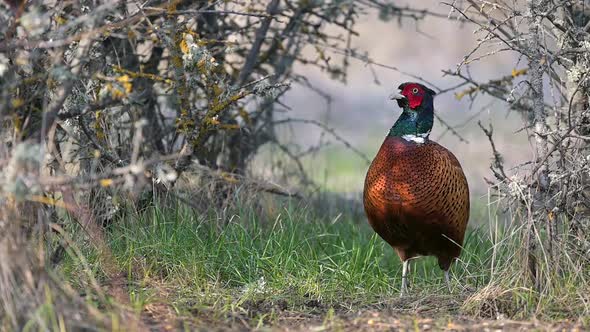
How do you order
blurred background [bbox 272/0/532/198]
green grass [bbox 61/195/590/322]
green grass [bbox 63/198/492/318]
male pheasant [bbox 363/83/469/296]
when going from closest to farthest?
1. green grass [bbox 61/195/590/322]
2. green grass [bbox 63/198/492/318]
3. male pheasant [bbox 363/83/469/296]
4. blurred background [bbox 272/0/532/198]

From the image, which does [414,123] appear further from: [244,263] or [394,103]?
[394,103]

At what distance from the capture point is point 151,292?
4062 mm

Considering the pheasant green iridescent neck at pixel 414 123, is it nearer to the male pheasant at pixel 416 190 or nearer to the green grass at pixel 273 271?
the male pheasant at pixel 416 190

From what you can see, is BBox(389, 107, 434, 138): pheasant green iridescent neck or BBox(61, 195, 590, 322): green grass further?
BBox(389, 107, 434, 138): pheasant green iridescent neck

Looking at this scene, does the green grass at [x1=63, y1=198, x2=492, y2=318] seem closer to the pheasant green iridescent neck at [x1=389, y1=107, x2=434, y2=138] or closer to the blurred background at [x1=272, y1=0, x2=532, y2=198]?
the pheasant green iridescent neck at [x1=389, y1=107, x2=434, y2=138]

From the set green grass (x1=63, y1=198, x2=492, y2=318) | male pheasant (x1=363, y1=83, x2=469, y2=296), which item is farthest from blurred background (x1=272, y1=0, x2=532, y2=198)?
male pheasant (x1=363, y1=83, x2=469, y2=296)

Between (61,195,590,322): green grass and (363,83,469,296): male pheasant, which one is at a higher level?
(363,83,469,296): male pheasant

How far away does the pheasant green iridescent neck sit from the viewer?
16.9ft

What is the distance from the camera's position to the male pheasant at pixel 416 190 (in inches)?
193

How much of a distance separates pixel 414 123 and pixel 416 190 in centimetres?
45

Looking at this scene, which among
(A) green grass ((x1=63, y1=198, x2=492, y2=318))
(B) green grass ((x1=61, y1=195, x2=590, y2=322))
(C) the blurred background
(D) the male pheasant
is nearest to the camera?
(B) green grass ((x1=61, y1=195, x2=590, y2=322))

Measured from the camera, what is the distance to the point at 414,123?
5.18m

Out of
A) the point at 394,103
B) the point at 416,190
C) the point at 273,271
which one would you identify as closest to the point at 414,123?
the point at 416,190

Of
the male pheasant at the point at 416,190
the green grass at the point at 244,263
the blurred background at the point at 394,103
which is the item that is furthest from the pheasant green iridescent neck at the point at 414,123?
the blurred background at the point at 394,103
